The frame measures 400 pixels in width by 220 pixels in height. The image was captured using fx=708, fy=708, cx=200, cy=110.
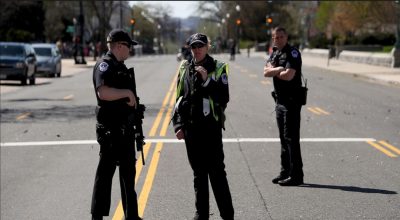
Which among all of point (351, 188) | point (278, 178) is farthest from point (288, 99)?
point (351, 188)

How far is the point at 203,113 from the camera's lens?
6.66 m

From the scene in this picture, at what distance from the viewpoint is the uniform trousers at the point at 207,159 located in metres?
6.70

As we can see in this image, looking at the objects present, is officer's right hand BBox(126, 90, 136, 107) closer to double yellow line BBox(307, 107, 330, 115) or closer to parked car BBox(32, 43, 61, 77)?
double yellow line BBox(307, 107, 330, 115)

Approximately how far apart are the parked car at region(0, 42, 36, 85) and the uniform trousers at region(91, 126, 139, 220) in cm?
2576

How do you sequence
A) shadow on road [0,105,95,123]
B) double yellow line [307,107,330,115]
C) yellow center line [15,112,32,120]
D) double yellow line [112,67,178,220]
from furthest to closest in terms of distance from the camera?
double yellow line [307,107,330,115], yellow center line [15,112,32,120], shadow on road [0,105,95,123], double yellow line [112,67,178,220]

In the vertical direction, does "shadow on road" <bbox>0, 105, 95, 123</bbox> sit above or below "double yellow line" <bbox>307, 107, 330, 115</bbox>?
below

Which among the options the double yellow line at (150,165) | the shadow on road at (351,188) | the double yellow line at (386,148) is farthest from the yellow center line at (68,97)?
the shadow on road at (351,188)

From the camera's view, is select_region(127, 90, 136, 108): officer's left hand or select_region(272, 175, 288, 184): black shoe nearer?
select_region(127, 90, 136, 108): officer's left hand

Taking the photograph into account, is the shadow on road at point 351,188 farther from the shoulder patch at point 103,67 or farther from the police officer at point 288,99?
the shoulder patch at point 103,67

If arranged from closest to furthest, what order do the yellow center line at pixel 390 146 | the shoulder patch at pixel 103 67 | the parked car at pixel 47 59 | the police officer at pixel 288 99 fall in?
1. the shoulder patch at pixel 103 67
2. the police officer at pixel 288 99
3. the yellow center line at pixel 390 146
4. the parked car at pixel 47 59

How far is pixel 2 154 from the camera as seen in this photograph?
41.4 ft

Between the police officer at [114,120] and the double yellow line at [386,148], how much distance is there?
6264mm

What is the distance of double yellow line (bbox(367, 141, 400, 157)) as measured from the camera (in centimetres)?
1191

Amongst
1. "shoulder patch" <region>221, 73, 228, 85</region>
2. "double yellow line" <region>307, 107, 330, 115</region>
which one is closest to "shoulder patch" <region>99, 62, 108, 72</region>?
"shoulder patch" <region>221, 73, 228, 85</region>
